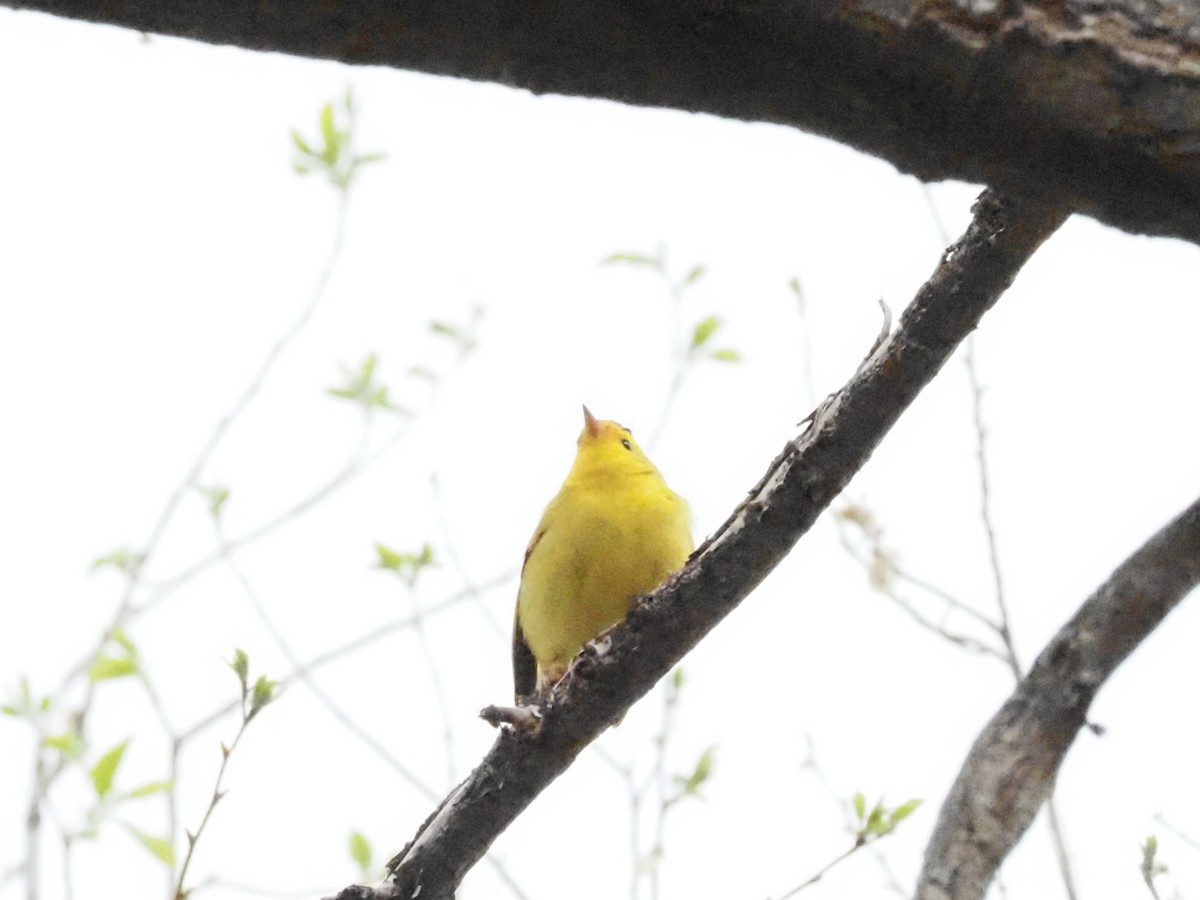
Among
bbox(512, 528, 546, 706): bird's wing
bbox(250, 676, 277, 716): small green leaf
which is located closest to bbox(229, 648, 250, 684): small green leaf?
bbox(250, 676, 277, 716): small green leaf

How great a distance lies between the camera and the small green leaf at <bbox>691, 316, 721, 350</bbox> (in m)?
5.36

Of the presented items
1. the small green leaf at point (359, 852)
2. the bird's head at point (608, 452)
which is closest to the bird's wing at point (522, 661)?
the bird's head at point (608, 452)

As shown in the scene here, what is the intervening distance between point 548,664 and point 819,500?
8.07 feet

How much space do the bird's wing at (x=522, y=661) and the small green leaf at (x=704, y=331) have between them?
109cm

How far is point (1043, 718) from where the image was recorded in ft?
6.97

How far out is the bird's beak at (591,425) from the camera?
5.52 meters

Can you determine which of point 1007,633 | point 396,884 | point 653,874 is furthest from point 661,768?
point 396,884

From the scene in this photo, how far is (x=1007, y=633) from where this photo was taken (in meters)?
3.88

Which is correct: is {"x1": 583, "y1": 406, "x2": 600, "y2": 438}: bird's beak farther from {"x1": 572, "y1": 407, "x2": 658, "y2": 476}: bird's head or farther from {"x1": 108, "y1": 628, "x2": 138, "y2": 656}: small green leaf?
{"x1": 108, "y1": 628, "x2": 138, "y2": 656}: small green leaf

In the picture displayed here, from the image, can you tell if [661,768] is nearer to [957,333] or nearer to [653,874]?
[653,874]

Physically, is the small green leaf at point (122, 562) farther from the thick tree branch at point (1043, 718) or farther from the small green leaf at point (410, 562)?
the thick tree branch at point (1043, 718)

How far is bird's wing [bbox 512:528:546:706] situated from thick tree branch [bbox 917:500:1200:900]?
109 inches

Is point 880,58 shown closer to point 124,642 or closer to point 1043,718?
point 1043,718

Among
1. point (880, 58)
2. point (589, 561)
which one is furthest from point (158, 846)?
point (880, 58)
